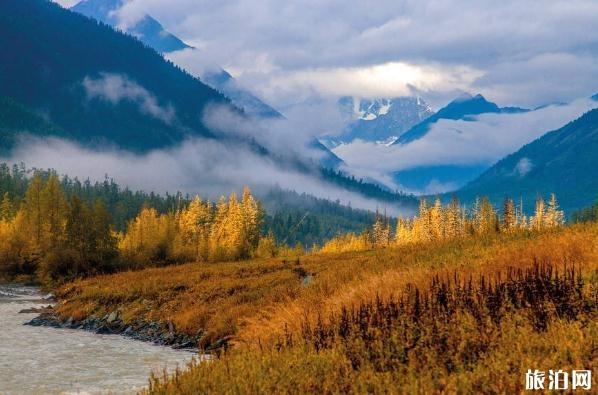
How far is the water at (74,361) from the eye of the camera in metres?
15.2

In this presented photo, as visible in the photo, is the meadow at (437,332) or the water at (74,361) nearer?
the meadow at (437,332)

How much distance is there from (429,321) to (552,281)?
3044 mm

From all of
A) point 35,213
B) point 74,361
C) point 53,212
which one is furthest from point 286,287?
point 35,213

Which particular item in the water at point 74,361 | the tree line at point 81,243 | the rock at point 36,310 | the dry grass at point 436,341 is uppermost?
the tree line at point 81,243

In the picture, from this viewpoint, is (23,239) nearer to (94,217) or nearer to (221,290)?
(94,217)

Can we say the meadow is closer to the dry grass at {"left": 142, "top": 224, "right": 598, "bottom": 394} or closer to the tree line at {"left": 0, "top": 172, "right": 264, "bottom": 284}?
the dry grass at {"left": 142, "top": 224, "right": 598, "bottom": 394}

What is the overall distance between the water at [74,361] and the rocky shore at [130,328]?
735mm

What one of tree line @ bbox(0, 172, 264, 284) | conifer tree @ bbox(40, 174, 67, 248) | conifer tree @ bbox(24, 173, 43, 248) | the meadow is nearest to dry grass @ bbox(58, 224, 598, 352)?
the meadow

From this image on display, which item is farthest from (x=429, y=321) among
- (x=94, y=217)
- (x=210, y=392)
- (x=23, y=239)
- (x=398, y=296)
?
(x=23, y=239)

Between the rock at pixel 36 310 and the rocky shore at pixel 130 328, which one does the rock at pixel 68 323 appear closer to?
the rocky shore at pixel 130 328

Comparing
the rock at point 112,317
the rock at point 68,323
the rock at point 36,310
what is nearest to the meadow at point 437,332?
the rock at point 112,317

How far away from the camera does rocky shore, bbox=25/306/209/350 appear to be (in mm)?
22297

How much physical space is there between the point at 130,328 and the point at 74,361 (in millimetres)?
6912

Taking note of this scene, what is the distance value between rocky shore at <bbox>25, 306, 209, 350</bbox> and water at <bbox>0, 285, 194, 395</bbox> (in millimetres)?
735
